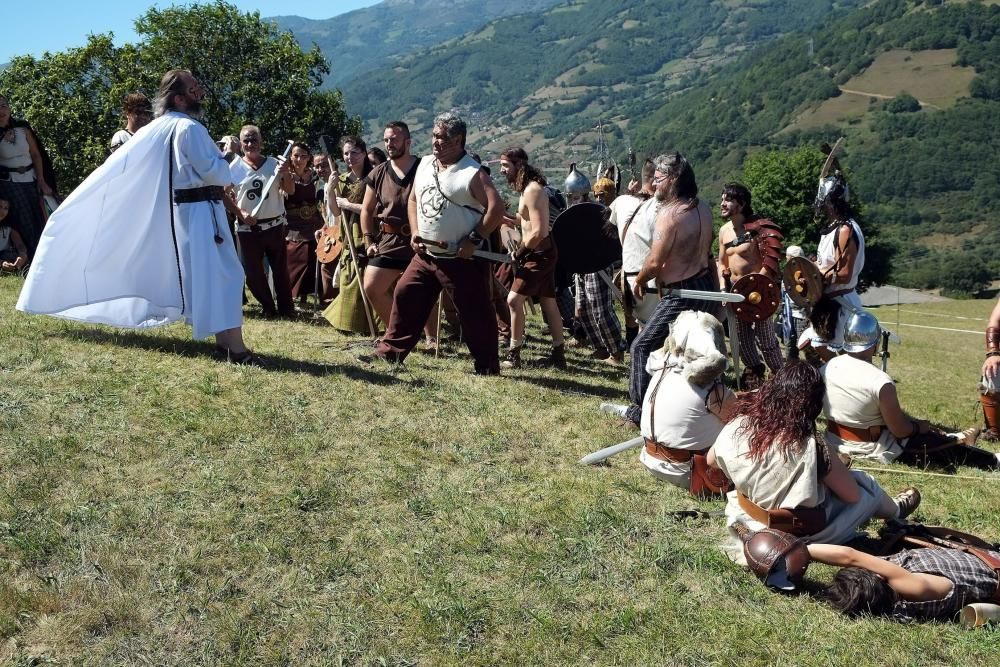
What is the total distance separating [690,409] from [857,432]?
1.44 metres

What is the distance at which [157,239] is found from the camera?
701cm

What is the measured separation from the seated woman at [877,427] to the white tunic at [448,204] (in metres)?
2.71

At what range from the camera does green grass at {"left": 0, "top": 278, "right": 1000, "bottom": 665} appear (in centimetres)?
361

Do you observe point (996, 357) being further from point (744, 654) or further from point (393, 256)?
point (393, 256)

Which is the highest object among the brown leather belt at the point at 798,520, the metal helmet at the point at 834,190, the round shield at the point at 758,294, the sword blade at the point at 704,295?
the metal helmet at the point at 834,190

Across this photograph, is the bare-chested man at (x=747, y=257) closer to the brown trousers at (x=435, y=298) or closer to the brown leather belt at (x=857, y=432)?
the brown leather belt at (x=857, y=432)

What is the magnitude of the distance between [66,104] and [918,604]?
1809 inches

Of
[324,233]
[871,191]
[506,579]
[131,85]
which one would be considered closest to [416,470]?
[506,579]

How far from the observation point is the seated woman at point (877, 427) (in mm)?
5887

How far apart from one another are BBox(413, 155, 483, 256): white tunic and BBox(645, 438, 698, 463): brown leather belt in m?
2.61

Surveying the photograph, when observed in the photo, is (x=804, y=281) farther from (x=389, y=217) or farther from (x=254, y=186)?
(x=254, y=186)

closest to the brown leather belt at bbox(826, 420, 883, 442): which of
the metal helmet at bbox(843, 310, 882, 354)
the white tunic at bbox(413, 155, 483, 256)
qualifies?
the metal helmet at bbox(843, 310, 882, 354)

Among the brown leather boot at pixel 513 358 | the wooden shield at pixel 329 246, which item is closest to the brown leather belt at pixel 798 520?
the brown leather boot at pixel 513 358

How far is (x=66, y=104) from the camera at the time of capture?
43.7 m
